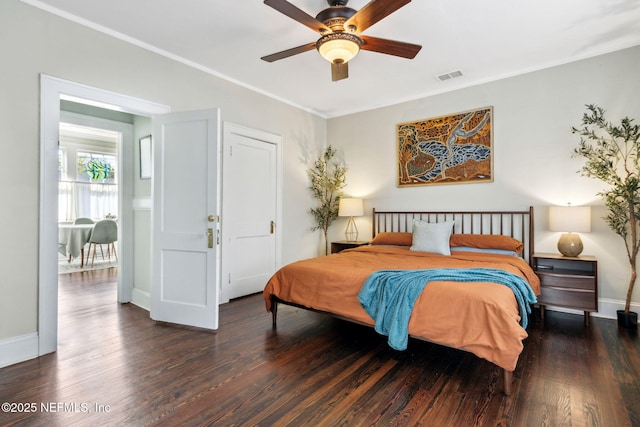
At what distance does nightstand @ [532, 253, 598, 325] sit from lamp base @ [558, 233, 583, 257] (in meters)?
0.06

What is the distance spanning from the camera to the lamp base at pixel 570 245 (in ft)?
11.3

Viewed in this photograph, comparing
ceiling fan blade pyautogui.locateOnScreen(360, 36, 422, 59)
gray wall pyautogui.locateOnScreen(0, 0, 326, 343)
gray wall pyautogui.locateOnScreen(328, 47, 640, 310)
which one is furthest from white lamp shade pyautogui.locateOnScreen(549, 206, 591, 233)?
gray wall pyautogui.locateOnScreen(0, 0, 326, 343)

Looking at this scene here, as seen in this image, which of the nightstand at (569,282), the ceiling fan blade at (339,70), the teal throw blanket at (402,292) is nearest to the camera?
the teal throw blanket at (402,292)

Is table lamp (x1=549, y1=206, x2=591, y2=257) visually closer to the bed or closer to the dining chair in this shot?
the bed

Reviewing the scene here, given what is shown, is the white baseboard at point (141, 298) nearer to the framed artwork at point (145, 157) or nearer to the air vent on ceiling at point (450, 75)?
the framed artwork at point (145, 157)

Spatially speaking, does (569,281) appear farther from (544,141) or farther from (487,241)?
(544,141)

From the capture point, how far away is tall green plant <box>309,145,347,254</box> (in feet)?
18.3

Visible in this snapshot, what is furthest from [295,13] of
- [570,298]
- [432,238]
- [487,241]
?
[570,298]

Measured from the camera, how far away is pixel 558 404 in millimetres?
1931

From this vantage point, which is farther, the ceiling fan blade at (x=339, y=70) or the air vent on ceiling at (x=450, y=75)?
the air vent on ceiling at (x=450, y=75)

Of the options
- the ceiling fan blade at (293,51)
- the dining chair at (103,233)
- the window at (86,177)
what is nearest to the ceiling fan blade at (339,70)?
the ceiling fan blade at (293,51)

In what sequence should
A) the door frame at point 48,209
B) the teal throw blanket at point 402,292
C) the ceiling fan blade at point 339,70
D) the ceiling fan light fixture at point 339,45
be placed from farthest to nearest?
the ceiling fan blade at point 339,70 < the door frame at point 48,209 < the ceiling fan light fixture at point 339,45 < the teal throw blanket at point 402,292

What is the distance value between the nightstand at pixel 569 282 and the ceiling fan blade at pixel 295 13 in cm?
321

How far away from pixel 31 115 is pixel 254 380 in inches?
106
